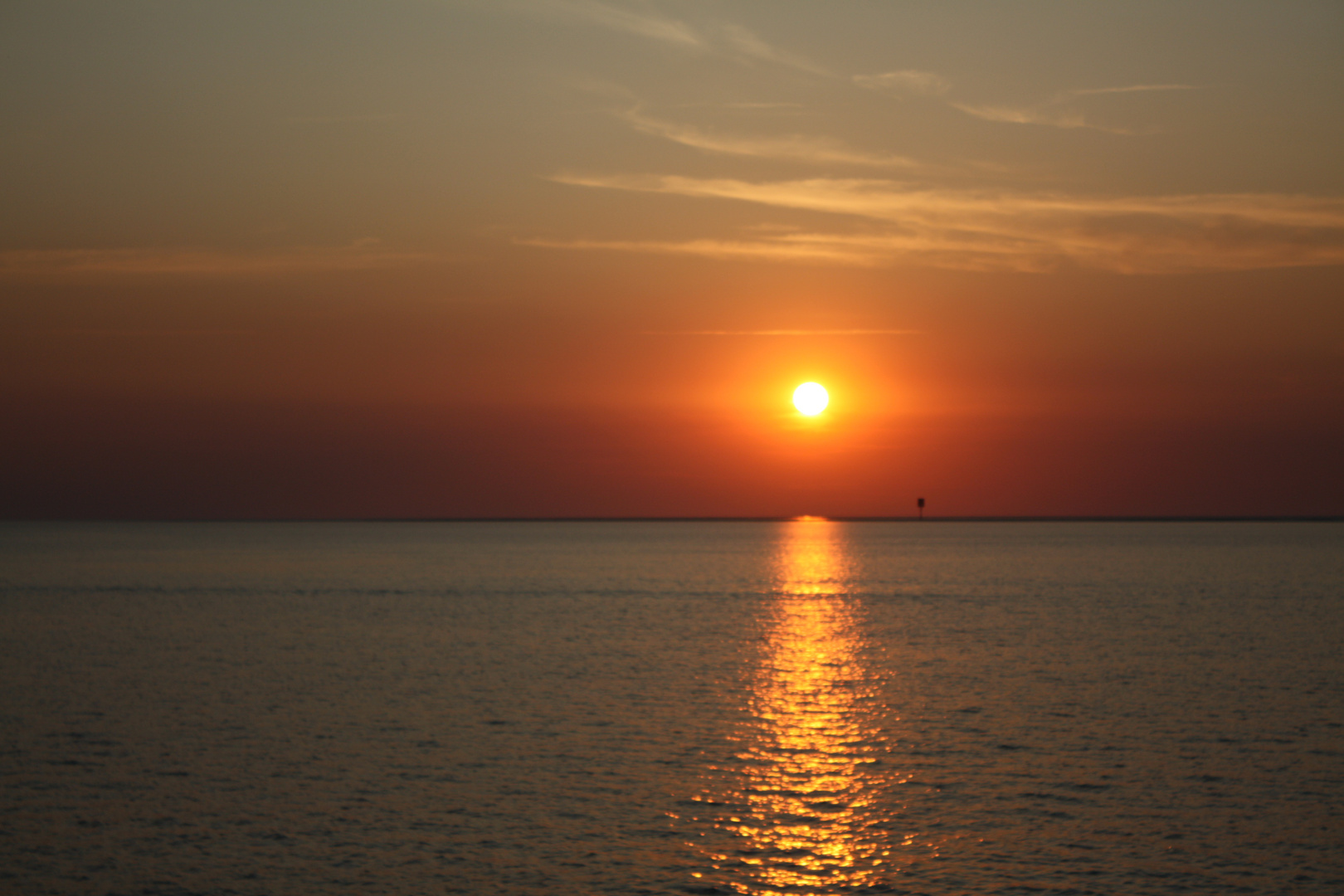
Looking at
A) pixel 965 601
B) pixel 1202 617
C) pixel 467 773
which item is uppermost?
pixel 965 601

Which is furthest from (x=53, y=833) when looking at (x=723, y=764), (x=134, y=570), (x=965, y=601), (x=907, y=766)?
(x=134, y=570)

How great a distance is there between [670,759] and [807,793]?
5903 millimetres

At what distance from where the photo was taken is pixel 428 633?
8175 cm

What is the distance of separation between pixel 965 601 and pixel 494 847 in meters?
93.7

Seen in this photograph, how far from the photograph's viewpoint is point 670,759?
123 feet

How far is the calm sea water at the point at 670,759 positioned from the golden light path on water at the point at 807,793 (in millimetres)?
147

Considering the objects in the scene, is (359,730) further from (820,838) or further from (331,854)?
(820,838)

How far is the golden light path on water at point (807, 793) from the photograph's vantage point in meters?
26.0

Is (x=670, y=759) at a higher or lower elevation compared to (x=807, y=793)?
higher

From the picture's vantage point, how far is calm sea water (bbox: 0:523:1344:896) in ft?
87.0

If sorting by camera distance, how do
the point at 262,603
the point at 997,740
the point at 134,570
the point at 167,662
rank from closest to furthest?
1. the point at 997,740
2. the point at 167,662
3. the point at 262,603
4. the point at 134,570

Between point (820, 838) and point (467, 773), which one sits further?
point (467, 773)

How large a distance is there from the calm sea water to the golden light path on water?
147 mm

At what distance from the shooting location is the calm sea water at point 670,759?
1045 inches
